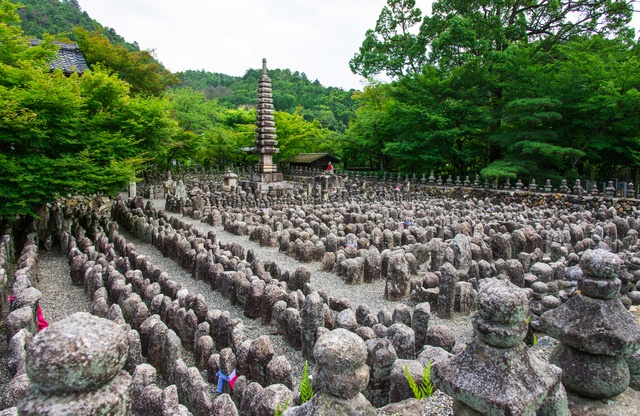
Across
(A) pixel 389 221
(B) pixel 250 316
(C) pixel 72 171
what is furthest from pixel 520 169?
(C) pixel 72 171

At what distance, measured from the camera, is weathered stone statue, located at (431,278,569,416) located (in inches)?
77.6

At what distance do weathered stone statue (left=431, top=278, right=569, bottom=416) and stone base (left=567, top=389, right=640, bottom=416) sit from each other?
663mm

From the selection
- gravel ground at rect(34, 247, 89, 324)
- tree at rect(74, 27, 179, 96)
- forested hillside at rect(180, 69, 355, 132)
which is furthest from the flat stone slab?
forested hillside at rect(180, 69, 355, 132)

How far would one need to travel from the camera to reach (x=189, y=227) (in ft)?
33.9

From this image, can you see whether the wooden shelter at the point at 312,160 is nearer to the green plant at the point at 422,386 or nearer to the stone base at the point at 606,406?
the green plant at the point at 422,386

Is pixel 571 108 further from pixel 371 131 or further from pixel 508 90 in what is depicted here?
pixel 371 131

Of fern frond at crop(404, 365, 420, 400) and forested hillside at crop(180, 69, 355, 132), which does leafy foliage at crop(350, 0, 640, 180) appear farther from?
fern frond at crop(404, 365, 420, 400)

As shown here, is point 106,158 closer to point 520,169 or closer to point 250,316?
point 250,316

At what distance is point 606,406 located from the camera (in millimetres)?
2553

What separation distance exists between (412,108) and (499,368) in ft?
64.7

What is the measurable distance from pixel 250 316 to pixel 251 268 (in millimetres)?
1400

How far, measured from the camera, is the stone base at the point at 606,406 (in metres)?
2.51

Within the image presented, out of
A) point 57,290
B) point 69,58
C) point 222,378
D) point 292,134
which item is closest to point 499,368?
point 222,378

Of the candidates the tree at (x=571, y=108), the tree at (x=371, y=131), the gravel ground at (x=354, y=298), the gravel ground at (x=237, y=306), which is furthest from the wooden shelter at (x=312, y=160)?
the gravel ground at (x=237, y=306)
